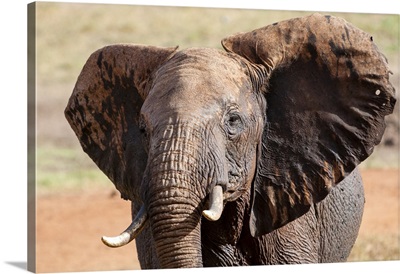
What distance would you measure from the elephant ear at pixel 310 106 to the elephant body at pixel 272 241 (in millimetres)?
100

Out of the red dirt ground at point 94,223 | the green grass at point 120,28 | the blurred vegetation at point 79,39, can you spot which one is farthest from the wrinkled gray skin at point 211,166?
the blurred vegetation at point 79,39

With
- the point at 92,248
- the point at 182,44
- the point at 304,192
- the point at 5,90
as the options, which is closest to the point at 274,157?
the point at 304,192

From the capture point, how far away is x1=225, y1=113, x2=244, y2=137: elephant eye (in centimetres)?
631

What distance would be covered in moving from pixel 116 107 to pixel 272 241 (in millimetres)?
1028

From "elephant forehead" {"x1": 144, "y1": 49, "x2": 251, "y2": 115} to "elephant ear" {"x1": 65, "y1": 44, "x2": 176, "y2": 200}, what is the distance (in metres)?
0.23

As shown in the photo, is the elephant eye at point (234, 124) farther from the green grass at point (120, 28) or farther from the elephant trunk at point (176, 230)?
the green grass at point (120, 28)

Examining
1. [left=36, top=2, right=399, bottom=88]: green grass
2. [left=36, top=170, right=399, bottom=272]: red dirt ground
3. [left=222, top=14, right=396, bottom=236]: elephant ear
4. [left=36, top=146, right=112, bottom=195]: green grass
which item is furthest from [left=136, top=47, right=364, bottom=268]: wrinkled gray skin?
[left=36, top=146, right=112, bottom=195]: green grass

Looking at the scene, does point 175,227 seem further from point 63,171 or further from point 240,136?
point 63,171

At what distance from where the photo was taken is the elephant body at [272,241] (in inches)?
264

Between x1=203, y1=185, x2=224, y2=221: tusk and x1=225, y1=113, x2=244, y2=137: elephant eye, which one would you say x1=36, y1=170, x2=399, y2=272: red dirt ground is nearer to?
x1=225, y1=113, x2=244, y2=137: elephant eye

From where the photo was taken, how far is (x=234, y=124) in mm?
6344

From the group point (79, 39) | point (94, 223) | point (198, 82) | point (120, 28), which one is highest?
point (198, 82)

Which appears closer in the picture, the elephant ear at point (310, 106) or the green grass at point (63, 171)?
the elephant ear at point (310, 106)

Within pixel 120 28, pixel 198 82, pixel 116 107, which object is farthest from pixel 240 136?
pixel 120 28
